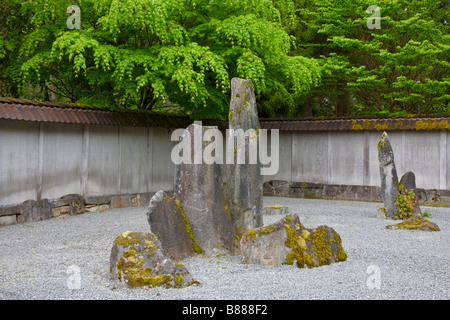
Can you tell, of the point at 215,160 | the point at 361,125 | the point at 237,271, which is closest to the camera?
the point at 237,271

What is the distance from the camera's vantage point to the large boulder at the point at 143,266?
5.69 metres

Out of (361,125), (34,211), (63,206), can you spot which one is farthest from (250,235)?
(361,125)

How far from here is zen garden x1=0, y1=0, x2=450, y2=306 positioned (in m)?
6.13

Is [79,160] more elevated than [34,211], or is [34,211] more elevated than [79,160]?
[79,160]

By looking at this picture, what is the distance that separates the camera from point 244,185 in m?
7.76

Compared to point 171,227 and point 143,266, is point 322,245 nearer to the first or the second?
point 171,227

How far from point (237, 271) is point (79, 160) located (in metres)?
7.73

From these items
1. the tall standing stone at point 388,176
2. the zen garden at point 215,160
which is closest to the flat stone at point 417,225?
the zen garden at point 215,160

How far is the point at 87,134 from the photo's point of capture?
13.1 m

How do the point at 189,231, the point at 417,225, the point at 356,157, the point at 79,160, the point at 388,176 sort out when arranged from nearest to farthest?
1. the point at 189,231
2. the point at 417,225
3. the point at 388,176
4. the point at 79,160
5. the point at 356,157

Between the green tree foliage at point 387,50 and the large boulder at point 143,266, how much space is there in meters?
12.5

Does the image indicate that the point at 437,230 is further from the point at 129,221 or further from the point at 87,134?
the point at 87,134

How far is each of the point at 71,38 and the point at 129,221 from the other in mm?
4562

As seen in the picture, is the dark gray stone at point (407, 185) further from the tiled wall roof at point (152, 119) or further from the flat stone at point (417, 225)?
the tiled wall roof at point (152, 119)
